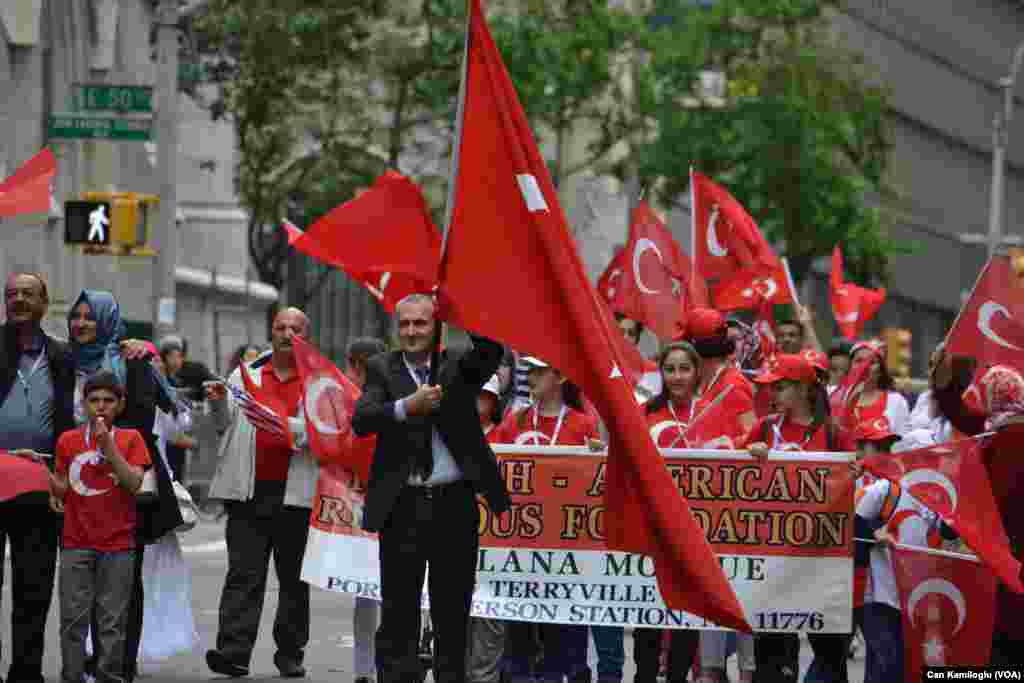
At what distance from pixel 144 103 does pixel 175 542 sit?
12.6 m

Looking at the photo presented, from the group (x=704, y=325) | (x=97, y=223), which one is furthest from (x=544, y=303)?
(x=97, y=223)

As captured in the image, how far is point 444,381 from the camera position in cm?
1103

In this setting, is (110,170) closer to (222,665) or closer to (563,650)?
(222,665)

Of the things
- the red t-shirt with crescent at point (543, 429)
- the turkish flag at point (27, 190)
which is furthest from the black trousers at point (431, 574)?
the turkish flag at point (27, 190)

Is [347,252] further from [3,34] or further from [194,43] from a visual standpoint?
[194,43]

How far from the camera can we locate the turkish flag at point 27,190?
13234 mm

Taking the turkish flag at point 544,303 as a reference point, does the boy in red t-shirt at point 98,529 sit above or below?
below

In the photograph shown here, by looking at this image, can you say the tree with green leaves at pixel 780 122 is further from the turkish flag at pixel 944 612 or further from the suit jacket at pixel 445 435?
the suit jacket at pixel 445 435

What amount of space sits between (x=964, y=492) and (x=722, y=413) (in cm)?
181

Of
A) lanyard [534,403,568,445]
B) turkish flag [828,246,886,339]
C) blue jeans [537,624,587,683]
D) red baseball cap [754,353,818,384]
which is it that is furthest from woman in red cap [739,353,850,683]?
turkish flag [828,246,886,339]

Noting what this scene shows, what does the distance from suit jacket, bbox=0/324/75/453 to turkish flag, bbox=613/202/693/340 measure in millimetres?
6107

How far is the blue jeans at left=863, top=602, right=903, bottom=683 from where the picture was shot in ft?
40.5

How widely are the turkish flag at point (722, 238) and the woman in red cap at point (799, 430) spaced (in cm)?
717

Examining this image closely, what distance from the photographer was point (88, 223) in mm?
26609
